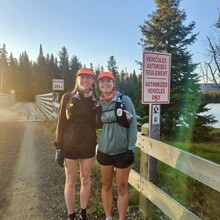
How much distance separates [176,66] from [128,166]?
52.4 ft

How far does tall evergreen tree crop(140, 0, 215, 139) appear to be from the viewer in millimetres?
17672

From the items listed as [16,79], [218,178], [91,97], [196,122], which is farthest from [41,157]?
[16,79]

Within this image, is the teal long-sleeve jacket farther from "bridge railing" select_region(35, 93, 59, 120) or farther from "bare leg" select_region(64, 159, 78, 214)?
"bridge railing" select_region(35, 93, 59, 120)

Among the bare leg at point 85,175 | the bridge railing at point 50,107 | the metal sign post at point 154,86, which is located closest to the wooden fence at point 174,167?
the metal sign post at point 154,86

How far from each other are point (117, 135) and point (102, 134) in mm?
233

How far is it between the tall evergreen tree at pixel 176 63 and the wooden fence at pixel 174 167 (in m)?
14.0

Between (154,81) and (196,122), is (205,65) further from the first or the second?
(154,81)

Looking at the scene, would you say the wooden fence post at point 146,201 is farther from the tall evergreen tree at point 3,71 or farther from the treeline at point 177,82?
the tall evergreen tree at point 3,71

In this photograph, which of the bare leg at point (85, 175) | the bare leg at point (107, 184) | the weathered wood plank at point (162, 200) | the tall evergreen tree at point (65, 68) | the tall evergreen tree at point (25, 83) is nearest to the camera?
the weathered wood plank at point (162, 200)

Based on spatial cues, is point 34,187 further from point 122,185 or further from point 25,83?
point 25,83

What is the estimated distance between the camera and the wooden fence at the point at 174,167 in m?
2.48

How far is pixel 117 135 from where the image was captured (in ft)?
10.9

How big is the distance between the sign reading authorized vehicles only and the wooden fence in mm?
582

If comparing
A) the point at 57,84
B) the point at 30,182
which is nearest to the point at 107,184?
the point at 30,182
